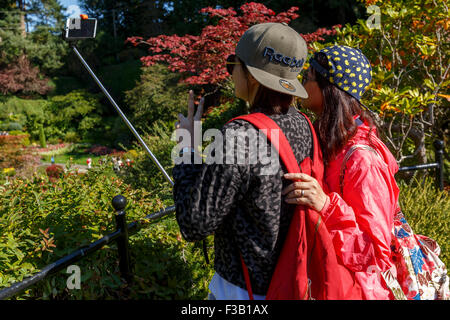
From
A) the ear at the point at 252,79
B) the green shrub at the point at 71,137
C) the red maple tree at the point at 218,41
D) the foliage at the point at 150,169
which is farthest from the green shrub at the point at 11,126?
the ear at the point at 252,79

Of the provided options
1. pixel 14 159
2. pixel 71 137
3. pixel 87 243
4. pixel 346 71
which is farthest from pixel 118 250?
pixel 71 137

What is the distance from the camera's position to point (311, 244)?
3.99 feet

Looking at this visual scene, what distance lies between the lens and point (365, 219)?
1.26m

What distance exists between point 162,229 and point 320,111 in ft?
4.31

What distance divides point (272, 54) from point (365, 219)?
0.68m

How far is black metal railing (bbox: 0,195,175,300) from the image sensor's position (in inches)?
59.8

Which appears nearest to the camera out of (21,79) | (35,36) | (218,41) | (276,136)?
(276,136)

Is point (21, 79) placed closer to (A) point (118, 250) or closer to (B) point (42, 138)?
(B) point (42, 138)

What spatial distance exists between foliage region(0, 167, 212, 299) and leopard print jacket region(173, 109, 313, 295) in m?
0.79

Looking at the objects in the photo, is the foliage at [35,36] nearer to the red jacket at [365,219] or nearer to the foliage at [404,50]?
the foliage at [404,50]

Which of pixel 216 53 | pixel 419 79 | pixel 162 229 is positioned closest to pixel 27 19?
pixel 216 53

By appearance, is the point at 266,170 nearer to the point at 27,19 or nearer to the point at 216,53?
the point at 216,53

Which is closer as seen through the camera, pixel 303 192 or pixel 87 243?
pixel 303 192

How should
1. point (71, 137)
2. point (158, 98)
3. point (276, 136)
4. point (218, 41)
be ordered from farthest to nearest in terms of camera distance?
point (71, 137) < point (158, 98) < point (218, 41) < point (276, 136)
